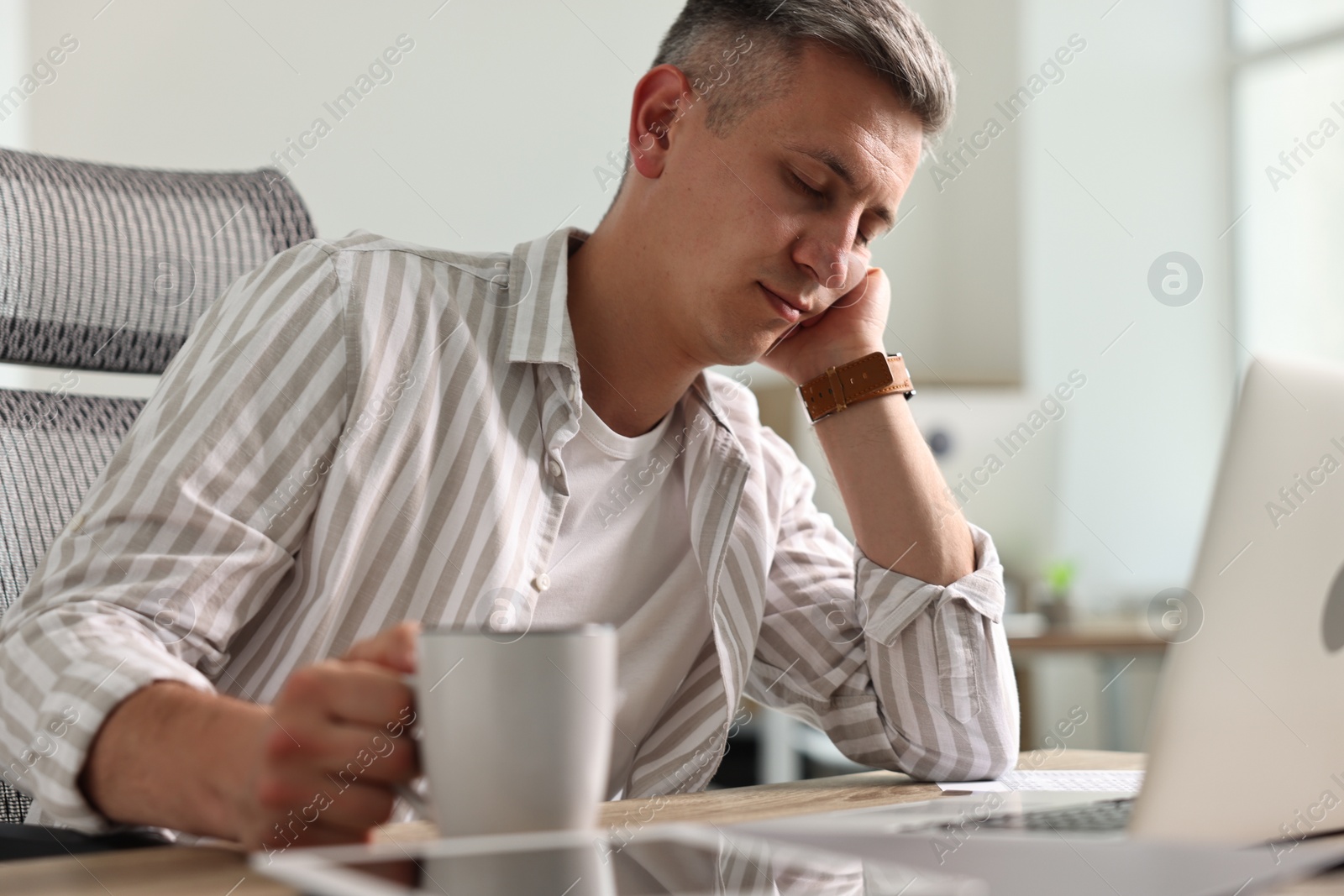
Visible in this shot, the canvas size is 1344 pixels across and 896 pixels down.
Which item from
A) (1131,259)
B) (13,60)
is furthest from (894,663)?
(1131,259)

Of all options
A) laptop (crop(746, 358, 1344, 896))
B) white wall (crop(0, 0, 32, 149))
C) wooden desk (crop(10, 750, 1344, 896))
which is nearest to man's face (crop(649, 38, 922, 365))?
wooden desk (crop(10, 750, 1344, 896))

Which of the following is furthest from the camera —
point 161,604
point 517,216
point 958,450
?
point 958,450

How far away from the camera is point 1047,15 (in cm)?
409

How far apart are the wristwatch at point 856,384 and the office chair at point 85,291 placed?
561 millimetres

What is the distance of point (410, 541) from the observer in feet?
3.12

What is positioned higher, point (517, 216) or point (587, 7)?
point (587, 7)

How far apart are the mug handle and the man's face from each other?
63cm

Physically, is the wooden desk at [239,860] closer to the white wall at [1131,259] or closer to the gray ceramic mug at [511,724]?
the gray ceramic mug at [511,724]

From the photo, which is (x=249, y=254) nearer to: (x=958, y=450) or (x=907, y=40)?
(x=907, y=40)

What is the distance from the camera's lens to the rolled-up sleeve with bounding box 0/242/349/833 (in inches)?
25.0

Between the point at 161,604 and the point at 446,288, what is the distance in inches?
15.7

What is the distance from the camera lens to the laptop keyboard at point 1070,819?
0.58 m

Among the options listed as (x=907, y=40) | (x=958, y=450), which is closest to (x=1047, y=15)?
(x=958, y=450)

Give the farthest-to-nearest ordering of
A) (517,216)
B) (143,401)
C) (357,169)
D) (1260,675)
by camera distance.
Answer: (517,216) → (357,169) → (143,401) → (1260,675)
